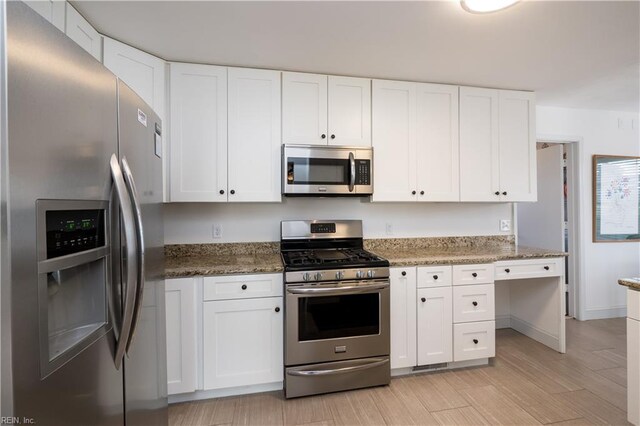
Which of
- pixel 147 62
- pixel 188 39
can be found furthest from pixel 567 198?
pixel 147 62

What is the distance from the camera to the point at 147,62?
76.7 inches

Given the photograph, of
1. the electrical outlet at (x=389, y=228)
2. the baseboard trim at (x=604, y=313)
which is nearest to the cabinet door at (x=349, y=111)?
the electrical outlet at (x=389, y=228)

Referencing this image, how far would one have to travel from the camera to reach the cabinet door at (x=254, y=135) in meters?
2.17

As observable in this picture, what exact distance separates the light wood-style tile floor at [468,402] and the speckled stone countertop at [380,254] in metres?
0.87

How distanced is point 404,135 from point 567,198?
2.48 metres

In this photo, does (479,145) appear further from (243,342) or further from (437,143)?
(243,342)

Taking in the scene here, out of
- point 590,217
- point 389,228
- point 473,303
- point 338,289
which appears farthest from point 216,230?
point 590,217

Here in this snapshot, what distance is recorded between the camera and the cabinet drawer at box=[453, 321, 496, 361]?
2.24 m

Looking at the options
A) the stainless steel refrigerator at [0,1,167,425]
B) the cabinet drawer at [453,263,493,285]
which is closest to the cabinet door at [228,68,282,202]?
the stainless steel refrigerator at [0,1,167,425]

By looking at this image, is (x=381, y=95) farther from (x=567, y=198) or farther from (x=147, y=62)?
(x=567, y=198)

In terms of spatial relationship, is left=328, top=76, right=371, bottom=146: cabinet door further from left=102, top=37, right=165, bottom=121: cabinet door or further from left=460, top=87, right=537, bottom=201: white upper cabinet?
left=102, top=37, right=165, bottom=121: cabinet door

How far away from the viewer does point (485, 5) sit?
1.46 metres

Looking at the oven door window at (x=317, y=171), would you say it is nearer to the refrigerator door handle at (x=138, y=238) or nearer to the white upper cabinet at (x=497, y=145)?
the white upper cabinet at (x=497, y=145)

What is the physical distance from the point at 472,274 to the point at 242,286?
Answer: 5.70 ft
